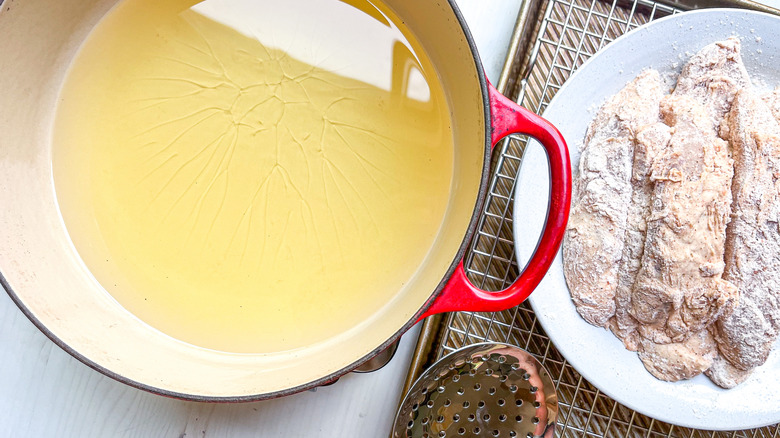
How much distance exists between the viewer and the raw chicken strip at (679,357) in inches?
26.0

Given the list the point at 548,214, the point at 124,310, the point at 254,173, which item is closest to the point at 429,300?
the point at 548,214

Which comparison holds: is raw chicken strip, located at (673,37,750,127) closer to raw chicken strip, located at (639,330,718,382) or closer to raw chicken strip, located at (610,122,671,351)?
raw chicken strip, located at (610,122,671,351)

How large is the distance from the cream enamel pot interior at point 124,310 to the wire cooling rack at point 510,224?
0.29 feet

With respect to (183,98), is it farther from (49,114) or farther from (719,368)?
(719,368)

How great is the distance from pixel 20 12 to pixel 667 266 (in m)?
0.73

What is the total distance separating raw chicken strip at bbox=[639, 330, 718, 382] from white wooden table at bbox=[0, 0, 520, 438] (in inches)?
11.1

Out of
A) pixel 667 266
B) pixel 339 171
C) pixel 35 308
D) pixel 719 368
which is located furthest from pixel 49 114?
pixel 719 368

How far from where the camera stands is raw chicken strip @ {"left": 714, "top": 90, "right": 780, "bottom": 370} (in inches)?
24.9

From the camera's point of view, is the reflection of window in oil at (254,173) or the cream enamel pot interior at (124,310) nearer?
the cream enamel pot interior at (124,310)

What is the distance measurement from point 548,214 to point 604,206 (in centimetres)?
14

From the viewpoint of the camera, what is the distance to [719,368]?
676 millimetres

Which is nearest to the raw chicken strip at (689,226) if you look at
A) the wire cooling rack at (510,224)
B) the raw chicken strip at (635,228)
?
the raw chicken strip at (635,228)

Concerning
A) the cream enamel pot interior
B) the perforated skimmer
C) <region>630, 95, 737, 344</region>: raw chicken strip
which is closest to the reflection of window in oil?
the cream enamel pot interior

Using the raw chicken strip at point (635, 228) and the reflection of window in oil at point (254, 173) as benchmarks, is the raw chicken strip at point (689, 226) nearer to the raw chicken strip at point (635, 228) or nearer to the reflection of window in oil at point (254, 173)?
the raw chicken strip at point (635, 228)
